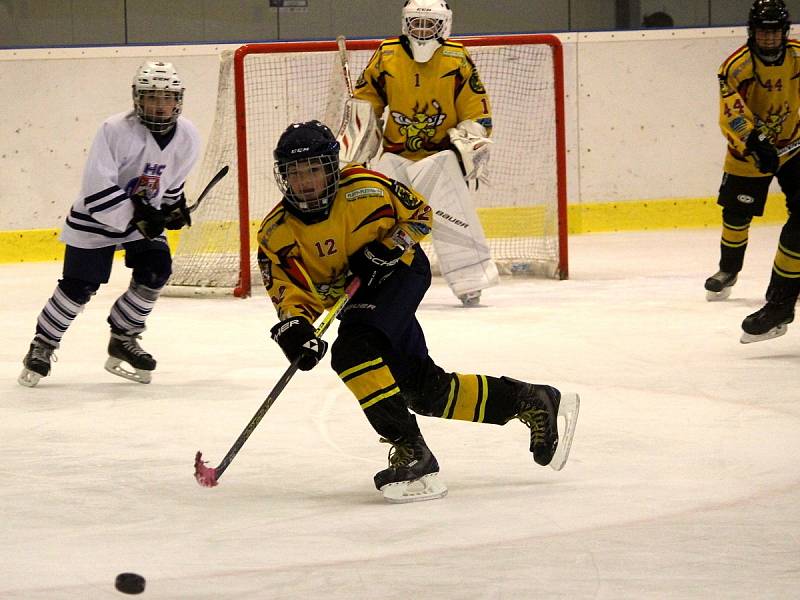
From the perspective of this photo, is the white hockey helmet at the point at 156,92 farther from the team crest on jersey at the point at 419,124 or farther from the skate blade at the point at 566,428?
the team crest on jersey at the point at 419,124

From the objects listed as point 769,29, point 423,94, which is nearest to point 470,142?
point 423,94

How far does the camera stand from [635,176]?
28.5 ft

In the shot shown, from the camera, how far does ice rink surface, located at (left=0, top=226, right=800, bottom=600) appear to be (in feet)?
7.38

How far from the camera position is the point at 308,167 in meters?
2.73

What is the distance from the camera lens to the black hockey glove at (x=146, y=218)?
4043 millimetres

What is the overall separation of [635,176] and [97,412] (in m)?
5.53

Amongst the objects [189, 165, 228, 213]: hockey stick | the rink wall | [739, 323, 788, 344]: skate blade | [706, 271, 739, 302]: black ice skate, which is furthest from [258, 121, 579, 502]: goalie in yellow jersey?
the rink wall

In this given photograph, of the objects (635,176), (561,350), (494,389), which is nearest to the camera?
(494,389)

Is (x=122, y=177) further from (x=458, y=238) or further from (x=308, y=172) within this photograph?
(x=458, y=238)

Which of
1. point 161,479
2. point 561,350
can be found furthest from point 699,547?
point 561,350

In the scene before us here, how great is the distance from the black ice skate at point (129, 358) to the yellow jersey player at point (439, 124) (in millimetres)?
1856

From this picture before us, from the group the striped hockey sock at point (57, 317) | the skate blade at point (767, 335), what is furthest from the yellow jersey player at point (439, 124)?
the striped hockey sock at point (57, 317)

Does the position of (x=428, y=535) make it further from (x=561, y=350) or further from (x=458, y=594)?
(x=561, y=350)

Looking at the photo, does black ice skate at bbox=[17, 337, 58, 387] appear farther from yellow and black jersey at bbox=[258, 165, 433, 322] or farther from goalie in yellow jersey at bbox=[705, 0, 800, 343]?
goalie in yellow jersey at bbox=[705, 0, 800, 343]
